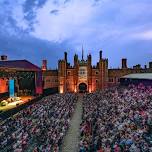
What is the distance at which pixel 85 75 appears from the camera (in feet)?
256

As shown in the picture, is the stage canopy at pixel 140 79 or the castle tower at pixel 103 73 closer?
the stage canopy at pixel 140 79

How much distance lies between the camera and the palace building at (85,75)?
76.9 meters

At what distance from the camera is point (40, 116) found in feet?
119

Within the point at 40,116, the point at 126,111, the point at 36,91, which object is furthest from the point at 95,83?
the point at 126,111

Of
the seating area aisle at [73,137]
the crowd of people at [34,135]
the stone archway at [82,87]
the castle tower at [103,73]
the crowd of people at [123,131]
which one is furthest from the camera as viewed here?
the stone archway at [82,87]

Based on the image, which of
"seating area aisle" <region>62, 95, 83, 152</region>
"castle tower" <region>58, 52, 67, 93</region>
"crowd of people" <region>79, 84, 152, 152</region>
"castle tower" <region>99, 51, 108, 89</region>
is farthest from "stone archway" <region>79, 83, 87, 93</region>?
"crowd of people" <region>79, 84, 152, 152</region>

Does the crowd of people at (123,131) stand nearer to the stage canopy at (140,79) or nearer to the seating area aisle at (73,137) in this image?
the seating area aisle at (73,137)

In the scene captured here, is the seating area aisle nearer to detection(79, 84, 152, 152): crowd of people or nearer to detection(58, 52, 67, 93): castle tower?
detection(79, 84, 152, 152): crowd of people

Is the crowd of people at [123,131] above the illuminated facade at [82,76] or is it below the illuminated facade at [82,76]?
below

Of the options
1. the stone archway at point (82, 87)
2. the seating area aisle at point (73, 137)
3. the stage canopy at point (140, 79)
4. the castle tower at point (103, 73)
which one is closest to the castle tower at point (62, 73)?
the stone archway at point (82, 87)

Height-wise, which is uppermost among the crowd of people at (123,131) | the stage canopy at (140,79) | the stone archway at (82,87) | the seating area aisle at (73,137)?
the stage canopy at (140,79)

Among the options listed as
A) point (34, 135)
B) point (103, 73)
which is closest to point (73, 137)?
point (34, 135)

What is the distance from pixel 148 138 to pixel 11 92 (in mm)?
39432

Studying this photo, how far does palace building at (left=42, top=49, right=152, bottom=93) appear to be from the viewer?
76.9 metres
